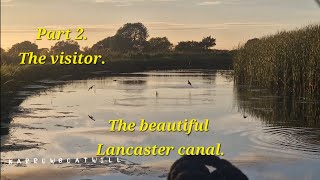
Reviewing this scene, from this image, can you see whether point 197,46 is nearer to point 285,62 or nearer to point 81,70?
point 81,70

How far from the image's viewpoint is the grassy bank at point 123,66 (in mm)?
22422

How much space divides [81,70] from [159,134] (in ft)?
74.2

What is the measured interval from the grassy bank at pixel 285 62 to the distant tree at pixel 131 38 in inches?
692

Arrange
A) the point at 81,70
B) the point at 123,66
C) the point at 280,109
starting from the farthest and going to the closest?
the point at 123,66 < the point at 81,70 < the point at 280,109

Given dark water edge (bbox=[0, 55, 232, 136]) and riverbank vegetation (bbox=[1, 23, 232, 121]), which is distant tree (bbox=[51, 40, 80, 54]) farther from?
riverbank vegetation (bbox=[1, 23, 232, 121])

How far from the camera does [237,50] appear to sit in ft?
88.2

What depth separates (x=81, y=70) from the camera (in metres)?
33.7

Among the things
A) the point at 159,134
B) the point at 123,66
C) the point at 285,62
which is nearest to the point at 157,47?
the point at 123,66

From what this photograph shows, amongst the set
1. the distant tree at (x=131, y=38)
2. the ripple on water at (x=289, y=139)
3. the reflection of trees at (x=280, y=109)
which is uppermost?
the distant tree at (x=131, y=38)

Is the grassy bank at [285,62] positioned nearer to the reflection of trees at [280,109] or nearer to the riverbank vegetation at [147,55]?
the reflection of trees at [280,109]

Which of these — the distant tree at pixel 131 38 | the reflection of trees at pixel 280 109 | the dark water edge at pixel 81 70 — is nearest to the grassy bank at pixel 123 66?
the dark water edge at pixel 81 70

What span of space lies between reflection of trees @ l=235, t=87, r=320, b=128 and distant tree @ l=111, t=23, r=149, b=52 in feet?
73.2

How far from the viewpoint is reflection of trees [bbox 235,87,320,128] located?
1420cm

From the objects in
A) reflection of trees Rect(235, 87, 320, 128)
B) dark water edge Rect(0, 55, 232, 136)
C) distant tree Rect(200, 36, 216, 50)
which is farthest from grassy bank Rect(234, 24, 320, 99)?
distant tree Rect(200, 36, 216, 50)
